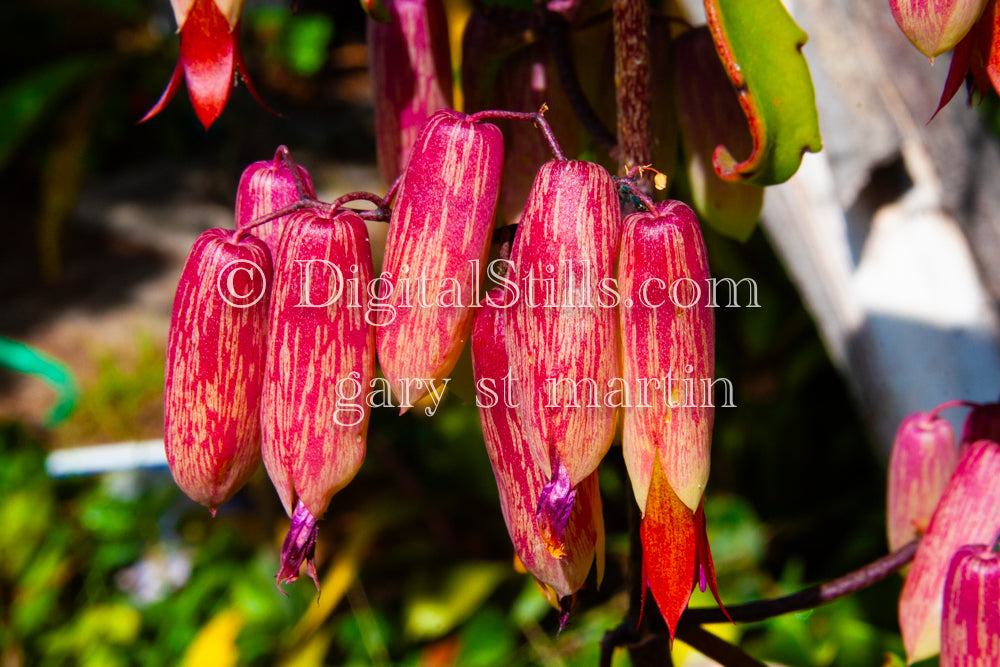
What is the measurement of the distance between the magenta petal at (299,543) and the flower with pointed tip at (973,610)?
259mm

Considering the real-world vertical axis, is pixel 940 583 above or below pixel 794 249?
below

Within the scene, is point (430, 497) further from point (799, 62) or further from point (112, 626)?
point (799, 62)

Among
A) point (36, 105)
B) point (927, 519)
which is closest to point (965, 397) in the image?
point (927, 519)

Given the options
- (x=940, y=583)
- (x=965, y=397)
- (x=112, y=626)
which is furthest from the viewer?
(x=112, y=626)

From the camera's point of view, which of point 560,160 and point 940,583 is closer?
point 560,160

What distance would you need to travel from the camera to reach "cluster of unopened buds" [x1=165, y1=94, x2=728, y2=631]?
29cm

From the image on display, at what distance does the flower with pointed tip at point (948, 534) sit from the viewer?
1.26 ft

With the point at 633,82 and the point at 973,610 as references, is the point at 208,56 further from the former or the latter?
the point at 973,610

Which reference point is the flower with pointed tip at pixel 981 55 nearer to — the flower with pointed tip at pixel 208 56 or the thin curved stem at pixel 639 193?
the thin curved stem at pixel 639 193

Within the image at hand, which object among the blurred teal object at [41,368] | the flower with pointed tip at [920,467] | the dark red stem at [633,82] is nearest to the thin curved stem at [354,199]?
the dark red stem at [633,82]

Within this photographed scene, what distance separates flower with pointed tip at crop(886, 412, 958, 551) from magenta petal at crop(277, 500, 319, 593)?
34cm

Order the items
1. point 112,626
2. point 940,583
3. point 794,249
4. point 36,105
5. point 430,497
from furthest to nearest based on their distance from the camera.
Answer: point 36,105 → point 430,497 → point 112,626 → point 794,249 → point 940,583

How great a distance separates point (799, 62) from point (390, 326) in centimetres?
18

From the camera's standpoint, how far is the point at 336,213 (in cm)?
31
